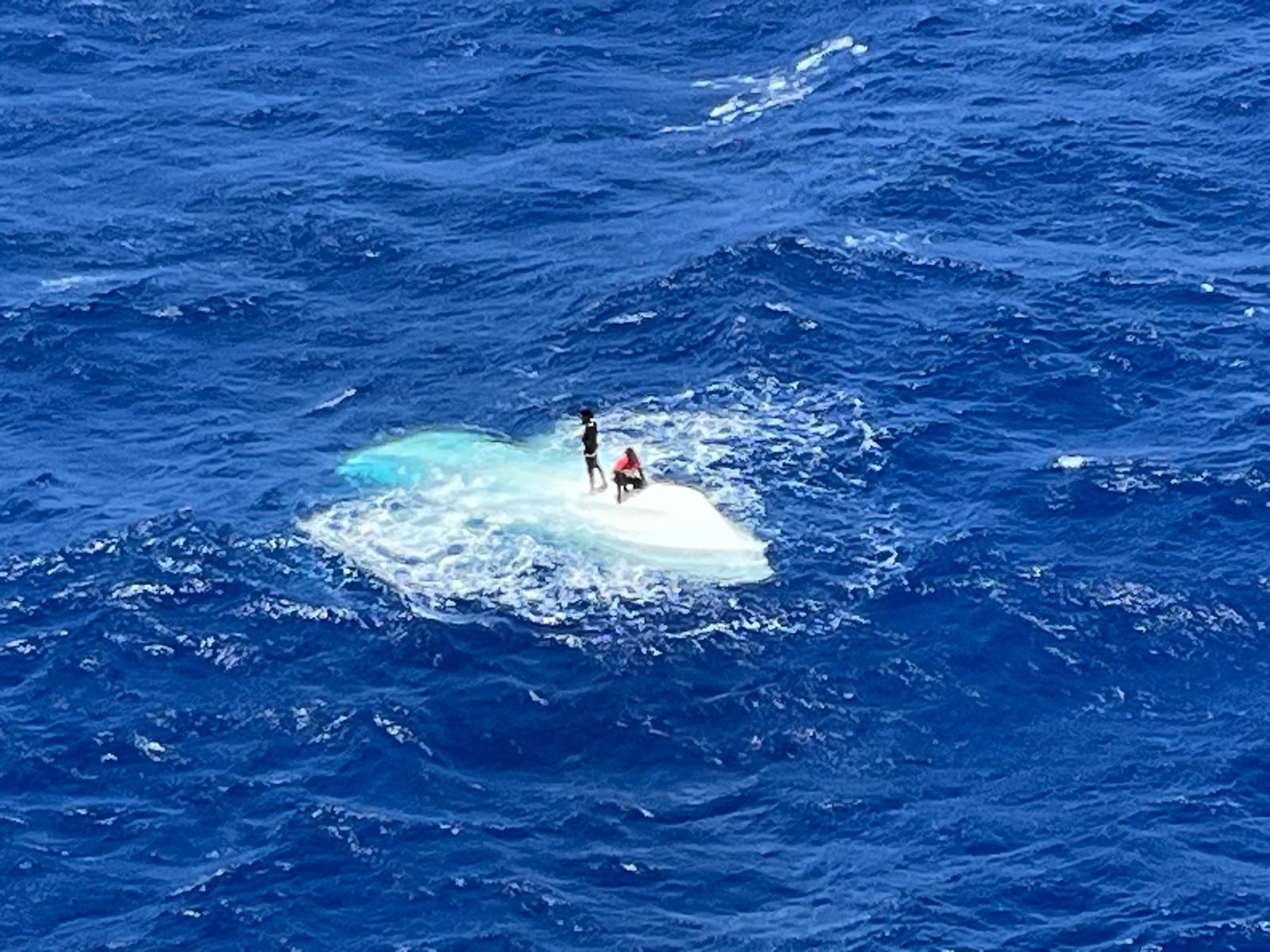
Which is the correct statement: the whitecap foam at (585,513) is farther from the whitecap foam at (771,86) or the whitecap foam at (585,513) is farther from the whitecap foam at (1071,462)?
the whitecap foam at (771,86)

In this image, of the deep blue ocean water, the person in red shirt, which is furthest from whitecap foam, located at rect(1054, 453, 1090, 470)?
the person in red shirt

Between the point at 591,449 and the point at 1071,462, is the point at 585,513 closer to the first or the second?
the point at 591,449

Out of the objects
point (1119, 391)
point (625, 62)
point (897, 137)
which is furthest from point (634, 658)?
point (625, 62)

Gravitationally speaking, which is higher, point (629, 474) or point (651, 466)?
point (629, 474)

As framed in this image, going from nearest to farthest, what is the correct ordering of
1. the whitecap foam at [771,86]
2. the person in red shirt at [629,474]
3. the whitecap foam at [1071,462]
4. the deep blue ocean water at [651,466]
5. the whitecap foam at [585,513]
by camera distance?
the deep blue ocean water at [651,466] → the whitecap foam at [585,513] → the person in red shirt at [629,474] → the whitecap foam at [1071,462] → the whitecap foam at [771,86]

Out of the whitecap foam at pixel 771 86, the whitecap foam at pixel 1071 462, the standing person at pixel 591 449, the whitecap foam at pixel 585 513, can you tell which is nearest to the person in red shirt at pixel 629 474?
the whitecap foam at pixel 585 513

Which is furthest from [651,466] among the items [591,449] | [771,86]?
[771,86]

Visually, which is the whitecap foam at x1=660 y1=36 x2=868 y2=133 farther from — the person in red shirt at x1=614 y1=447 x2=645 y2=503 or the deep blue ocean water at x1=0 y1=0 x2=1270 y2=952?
the person in red shirt at x1=614 y1=447 x2=645 y2=503
